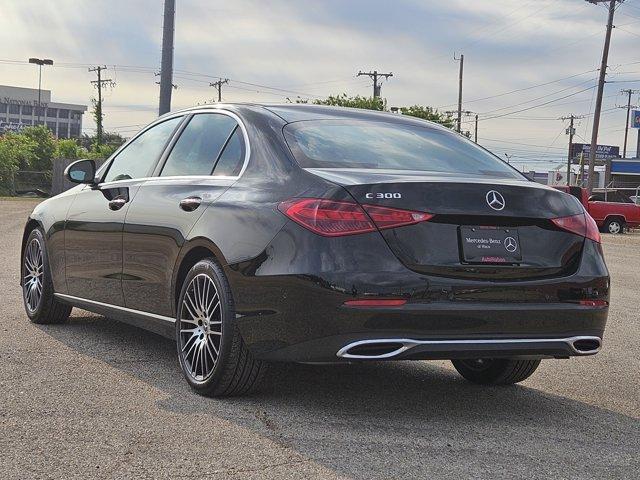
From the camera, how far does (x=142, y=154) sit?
646cm

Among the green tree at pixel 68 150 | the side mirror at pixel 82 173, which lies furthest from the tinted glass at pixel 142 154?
the green tree at pixel 68 150

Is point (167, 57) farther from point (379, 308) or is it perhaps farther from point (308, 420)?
point (379, 308)

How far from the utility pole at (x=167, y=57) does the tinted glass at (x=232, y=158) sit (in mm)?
17027

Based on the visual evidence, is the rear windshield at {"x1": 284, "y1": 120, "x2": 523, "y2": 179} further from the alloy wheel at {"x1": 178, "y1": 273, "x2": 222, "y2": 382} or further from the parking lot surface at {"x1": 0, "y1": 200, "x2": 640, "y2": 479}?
the parking lot surface at {"x1": 0, "y1": 200, "x2": 640, "y2": 479}

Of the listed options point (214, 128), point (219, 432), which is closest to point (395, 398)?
point (219, 432)

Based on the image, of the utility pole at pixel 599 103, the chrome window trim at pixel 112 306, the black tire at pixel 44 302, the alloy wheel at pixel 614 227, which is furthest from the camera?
the utility pole at pixel 599 103

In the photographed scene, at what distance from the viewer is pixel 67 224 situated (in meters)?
6.93

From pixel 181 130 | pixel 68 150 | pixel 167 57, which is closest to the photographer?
pixel 181 130

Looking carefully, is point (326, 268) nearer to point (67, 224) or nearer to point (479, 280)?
point (479, 280)

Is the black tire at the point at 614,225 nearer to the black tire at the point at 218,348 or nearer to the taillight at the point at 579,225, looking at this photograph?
the taillight at the point at 579,225

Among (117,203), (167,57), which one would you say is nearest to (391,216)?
(117,203)

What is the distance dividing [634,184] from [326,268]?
8311 centimetres

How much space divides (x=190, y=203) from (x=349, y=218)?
125 centimetres

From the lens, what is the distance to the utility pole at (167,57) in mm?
21719
